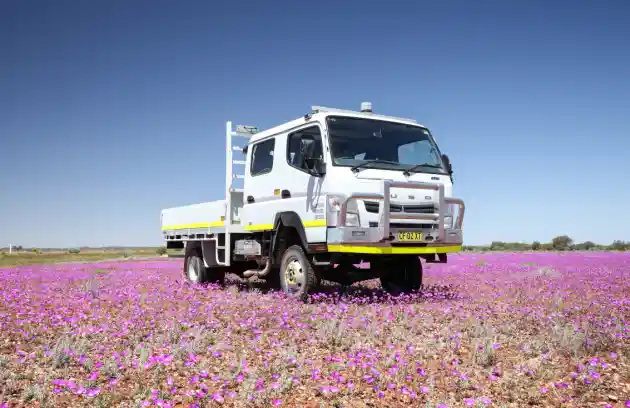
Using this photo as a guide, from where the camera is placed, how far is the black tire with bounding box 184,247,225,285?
16812mm

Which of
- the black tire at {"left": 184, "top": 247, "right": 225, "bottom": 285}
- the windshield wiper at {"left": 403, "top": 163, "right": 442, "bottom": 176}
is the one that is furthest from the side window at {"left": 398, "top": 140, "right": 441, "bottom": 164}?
the black tire at {"left": 184, "top": 247, "right": 225, "bottom": 285}

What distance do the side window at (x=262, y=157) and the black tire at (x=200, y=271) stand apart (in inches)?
150

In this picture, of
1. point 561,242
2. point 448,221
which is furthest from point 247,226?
point 561,242

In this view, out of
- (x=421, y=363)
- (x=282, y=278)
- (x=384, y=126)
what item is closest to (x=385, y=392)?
(x=421, y=363)

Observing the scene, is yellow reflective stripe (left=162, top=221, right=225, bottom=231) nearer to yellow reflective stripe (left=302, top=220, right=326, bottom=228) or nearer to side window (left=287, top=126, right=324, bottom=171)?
side window (left=287, top=126, right=324, bottom=171)

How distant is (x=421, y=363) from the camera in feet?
22.7

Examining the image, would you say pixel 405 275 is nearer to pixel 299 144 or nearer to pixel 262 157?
pixel 299 144

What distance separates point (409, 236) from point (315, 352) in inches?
168

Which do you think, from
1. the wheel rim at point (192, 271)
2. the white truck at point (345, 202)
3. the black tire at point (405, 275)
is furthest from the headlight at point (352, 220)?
the wheel rim at point (192, 271)

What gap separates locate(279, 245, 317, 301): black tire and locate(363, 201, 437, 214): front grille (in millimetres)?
1736

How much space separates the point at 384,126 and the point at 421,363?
21.7 feet

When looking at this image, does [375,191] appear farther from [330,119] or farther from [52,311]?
[52,311]

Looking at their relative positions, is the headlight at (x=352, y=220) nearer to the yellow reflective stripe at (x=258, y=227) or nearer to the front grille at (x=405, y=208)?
the front grille at (x=405, y=208)

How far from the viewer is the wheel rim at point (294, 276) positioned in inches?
470
